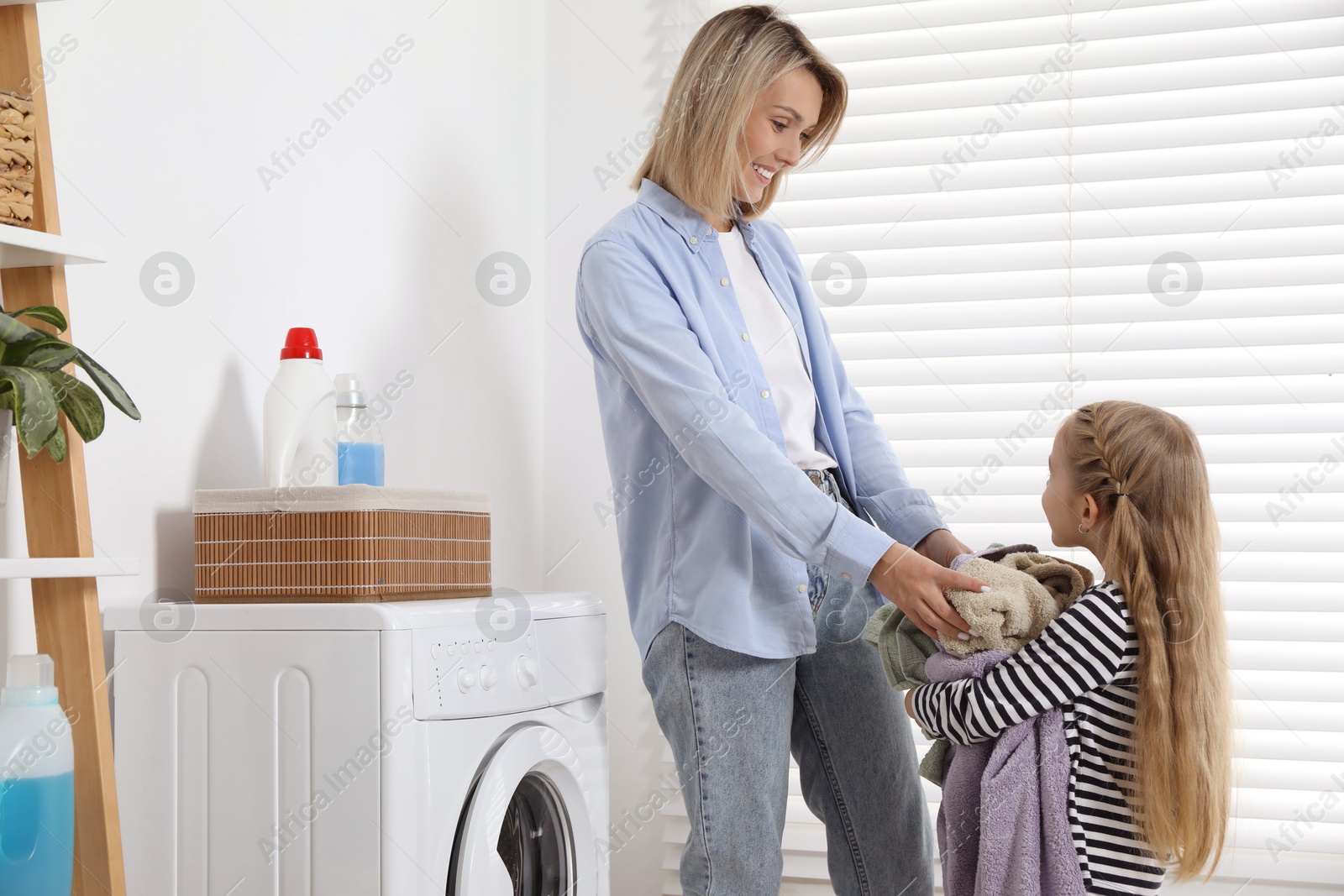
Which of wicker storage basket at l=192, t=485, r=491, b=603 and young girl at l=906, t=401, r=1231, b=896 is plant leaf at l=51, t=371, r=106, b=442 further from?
young girl at l=906, t=401, r=1231, b=896

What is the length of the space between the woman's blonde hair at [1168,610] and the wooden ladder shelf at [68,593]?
1.05 metres

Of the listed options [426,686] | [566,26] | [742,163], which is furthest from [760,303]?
[566,26]

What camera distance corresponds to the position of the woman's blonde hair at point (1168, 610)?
117cm

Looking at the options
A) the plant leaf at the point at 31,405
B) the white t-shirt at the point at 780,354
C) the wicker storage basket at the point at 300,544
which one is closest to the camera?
the plant leaf at the point at 31,405

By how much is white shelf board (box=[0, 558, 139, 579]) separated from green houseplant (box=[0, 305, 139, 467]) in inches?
2.5

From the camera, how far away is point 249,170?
139 cm

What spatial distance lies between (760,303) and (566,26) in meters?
1.13

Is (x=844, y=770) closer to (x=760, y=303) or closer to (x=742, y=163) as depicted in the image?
(x=760, y=303)

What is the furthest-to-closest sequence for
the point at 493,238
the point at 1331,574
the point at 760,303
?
the point at 493,238 → the point at 1331,574 → the point at 760,303

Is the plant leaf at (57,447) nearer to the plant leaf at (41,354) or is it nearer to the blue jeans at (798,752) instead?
the plant leaf at (41,354)

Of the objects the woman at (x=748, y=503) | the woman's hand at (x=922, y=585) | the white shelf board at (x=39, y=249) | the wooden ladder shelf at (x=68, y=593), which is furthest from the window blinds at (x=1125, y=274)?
the white shelf board at (x=39, y=249)

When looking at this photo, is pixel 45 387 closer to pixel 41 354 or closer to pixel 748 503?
pixel 41 354

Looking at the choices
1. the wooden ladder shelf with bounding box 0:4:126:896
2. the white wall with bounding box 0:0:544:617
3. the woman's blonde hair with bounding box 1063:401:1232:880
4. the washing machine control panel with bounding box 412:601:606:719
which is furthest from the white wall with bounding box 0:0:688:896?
the woman's blonde hair with bounding box 1063:401:1232:880

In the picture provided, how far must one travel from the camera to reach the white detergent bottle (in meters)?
1.31
